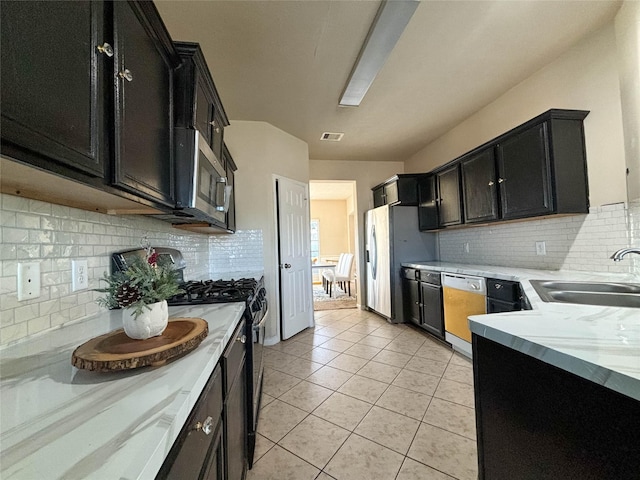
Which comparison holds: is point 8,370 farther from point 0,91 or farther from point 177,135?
point 177,135

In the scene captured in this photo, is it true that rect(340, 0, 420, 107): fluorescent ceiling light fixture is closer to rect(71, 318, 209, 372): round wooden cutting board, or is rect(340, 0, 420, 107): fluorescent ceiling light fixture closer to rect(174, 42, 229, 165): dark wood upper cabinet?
rect(174, 42, 229, 165): dark wood upper cabinet

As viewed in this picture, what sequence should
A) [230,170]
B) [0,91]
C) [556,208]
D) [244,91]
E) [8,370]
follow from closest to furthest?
[0,91] < [8,370] < [556,208] < [244,91] < [230,170]

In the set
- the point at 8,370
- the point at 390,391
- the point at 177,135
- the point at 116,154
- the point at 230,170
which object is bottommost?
the point at 390,391

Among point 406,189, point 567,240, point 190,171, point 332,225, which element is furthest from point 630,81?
point 332,225

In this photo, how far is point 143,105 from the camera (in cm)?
100

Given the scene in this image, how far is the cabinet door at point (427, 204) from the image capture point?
3564 mm

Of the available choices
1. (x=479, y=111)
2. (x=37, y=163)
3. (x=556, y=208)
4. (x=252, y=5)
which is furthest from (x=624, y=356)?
(x=479, y=111)

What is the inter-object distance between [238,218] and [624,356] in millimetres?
3071

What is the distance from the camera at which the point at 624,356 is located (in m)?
0.56

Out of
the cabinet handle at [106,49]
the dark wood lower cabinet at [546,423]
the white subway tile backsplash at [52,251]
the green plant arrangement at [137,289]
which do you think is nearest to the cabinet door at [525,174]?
the dark wood lower cabinet at [546,423]

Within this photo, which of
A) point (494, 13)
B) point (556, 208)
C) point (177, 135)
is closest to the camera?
point (177, 135)

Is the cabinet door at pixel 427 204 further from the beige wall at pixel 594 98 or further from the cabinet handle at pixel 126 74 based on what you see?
the cabinet handle at pixel 126 74

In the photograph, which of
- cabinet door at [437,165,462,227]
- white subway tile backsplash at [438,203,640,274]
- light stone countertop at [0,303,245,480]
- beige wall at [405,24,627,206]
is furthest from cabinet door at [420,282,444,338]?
light stone countertop at [0,303,245,480]

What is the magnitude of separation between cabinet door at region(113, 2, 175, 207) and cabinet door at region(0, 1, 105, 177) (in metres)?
0.07
